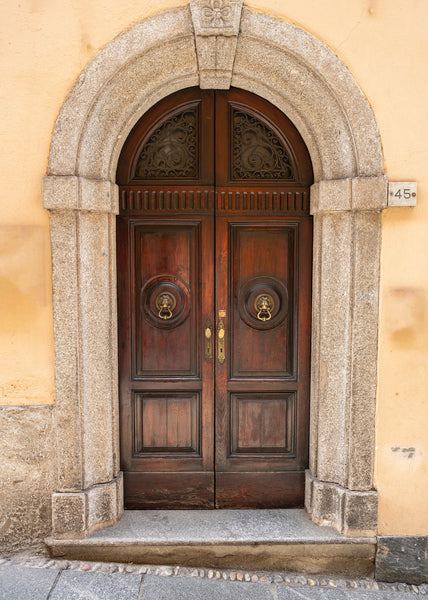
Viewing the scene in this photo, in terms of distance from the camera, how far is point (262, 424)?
3.54m

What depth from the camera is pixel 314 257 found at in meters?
3.34

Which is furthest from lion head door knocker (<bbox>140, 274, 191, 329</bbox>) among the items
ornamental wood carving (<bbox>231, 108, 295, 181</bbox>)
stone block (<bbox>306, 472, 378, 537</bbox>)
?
stone block (<bbox>306, 472, 378, 537</bbox>)

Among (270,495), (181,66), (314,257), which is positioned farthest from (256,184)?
(270,495)

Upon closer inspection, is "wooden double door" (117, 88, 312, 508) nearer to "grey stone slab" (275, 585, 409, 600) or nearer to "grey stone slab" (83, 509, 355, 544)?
"grey stone slab" (83, 509, 355, 544)

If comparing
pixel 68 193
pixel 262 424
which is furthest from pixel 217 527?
pixel 68 193

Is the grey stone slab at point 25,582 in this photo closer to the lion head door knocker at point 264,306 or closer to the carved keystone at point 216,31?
the lion head door knocker at point 264,306

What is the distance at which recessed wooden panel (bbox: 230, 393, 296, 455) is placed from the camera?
139 inches

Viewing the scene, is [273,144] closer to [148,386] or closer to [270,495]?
[148,386]

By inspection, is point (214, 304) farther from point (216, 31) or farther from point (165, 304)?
point (216, 31)

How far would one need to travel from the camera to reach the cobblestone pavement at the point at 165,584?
115 inches

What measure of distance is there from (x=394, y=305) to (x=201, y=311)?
1.37m

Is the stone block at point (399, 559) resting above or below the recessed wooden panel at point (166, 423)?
below

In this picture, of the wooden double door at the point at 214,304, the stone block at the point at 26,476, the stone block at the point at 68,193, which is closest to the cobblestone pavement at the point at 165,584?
the stone block at the point at 26,476

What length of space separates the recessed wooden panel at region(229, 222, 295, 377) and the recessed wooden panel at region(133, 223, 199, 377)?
31 centimetres
